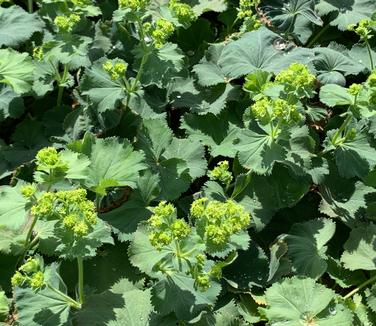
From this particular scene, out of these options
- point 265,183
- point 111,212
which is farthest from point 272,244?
point 111,212

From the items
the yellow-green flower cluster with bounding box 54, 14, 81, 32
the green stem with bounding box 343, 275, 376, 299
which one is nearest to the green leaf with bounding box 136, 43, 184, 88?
the yellow-green flower cluster with bounding box 54, 14, 81, 32

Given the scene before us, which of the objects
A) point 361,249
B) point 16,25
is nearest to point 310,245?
point 361,249

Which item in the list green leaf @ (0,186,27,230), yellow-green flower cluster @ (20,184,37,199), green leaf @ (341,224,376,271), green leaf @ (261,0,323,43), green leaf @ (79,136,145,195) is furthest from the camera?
green leaf @ (261,0,323,43)

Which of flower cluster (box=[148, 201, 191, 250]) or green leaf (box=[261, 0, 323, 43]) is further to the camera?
green leaf (box=[261, 0, 323, 43])

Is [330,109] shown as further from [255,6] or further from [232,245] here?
[232,245]

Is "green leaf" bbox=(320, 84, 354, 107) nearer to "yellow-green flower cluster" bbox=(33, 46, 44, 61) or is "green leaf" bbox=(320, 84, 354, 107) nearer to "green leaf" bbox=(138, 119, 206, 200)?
"green leaf" bbox=(138, 119, 206, 200)
